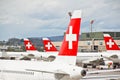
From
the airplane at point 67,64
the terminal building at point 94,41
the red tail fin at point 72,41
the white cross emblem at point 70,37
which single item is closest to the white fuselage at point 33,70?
the airplane at point 67,64

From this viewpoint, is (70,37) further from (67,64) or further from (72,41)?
(67,64)

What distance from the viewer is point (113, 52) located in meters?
53.7

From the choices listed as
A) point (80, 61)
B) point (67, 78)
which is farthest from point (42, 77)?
point (80, 61)

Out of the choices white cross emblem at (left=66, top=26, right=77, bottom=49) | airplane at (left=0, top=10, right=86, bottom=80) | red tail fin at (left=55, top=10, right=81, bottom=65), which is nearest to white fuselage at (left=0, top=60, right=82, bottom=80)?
airplane at (left=0, top=10, right=86, bottom=80)

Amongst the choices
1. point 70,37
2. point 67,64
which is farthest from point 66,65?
point 70,37

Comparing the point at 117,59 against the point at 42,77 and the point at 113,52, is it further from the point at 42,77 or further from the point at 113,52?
the point at 42,77

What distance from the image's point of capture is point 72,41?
17.5 m

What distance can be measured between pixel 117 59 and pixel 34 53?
21206mm

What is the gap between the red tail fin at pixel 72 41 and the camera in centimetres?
1742

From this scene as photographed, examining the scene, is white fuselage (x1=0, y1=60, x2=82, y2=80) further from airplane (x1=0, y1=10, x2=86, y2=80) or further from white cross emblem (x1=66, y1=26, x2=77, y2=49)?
white cross emblem (x1=66, y1=26, x2=77, y2=49)

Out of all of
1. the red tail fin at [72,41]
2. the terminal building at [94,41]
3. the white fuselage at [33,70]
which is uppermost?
the terminal building at [94,41]

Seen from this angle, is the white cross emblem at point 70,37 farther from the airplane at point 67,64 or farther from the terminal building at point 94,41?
the terminal building at point 94,41

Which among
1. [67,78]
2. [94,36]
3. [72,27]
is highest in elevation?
[94,36]

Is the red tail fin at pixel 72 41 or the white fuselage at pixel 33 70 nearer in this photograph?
the white fuselage at pixel 33 70
